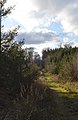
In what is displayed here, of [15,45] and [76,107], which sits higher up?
[15,45]

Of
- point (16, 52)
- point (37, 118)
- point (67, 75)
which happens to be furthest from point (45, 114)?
point (67, 75)

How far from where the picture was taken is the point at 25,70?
19656 mm

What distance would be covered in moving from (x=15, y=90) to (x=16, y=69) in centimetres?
119

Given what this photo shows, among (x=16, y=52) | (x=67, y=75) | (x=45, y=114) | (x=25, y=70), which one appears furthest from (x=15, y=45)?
(x=67, y=75)

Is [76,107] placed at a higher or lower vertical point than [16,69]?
lower

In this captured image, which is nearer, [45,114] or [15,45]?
[45,114]

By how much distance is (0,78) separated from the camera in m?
17.6

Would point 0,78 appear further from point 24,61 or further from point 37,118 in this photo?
point 37,118

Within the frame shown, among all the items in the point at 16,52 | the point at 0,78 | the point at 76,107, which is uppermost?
the point at 16,52

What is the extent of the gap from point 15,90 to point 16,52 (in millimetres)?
2236

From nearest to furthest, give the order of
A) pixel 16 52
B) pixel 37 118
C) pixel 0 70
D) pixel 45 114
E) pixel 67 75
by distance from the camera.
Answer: pixel 37 118
pixel 45 114
pixel 0 70
pixel 16 52
pixel 67 75

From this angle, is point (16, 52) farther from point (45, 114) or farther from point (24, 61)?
point (45, 114)

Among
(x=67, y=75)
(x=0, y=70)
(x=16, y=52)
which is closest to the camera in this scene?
(x=0, y=70)

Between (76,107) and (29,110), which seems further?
(76,107)
